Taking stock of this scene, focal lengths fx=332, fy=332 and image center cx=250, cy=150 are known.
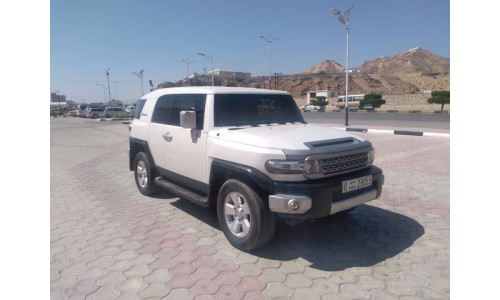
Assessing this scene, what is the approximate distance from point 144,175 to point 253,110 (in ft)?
8.48

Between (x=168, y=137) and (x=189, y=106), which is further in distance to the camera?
(x=168, y=137)

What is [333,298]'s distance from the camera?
2.90 meters

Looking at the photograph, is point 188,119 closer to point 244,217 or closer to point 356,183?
point 244,217

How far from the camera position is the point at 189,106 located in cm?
483

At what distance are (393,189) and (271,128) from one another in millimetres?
3197

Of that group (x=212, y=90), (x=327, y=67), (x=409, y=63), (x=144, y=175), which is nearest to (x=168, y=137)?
(x=212, y=90)

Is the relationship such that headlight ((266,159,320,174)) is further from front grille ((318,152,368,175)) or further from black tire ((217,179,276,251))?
black tire ((217,179,276,251))

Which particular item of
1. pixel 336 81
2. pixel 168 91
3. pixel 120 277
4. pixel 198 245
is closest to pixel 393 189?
pixel 198 245

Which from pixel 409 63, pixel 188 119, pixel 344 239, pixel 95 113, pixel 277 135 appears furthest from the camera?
pixel 409 63

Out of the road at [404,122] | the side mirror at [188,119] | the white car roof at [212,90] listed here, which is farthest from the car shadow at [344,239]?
the road at [404,122]

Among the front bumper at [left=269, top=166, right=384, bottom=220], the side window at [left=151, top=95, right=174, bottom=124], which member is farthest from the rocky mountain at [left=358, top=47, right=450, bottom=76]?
the front bumper at [left=269, top=166, right=384, bottom=220]

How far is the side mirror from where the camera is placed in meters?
4.26

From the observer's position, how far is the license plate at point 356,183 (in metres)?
3.65

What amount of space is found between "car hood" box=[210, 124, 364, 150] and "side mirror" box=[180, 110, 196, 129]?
32 centimetres
